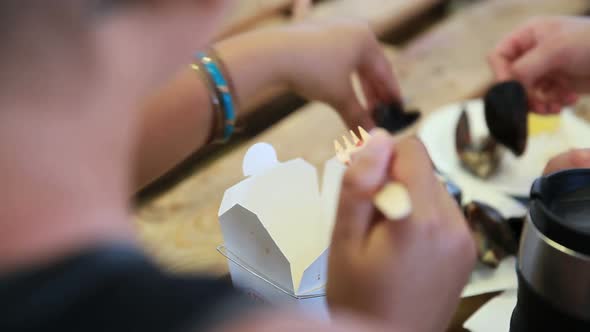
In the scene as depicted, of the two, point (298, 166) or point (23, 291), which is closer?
point (23, 291)

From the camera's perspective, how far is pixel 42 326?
21 centimetres

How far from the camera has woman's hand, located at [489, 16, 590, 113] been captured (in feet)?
2.34

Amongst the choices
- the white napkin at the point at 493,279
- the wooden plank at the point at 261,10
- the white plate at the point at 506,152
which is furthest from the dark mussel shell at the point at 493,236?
the wooden plank at the point at 261,10

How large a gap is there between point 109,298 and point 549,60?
25.4 inches

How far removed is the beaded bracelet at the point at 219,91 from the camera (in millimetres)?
597

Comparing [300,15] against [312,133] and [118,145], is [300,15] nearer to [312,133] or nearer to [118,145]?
[312,133]

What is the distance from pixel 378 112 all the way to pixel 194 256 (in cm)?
26

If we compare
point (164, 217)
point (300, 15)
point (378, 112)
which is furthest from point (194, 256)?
point (300, 15)

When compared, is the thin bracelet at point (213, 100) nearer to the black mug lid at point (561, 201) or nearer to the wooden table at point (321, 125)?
the wooden table at point (321, 125)

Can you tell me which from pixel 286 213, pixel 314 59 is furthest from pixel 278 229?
pixel 314 59

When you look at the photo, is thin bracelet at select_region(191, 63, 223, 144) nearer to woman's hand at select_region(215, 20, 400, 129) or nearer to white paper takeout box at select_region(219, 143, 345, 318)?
woman's hand at select_region(215, 20, 400, 129)

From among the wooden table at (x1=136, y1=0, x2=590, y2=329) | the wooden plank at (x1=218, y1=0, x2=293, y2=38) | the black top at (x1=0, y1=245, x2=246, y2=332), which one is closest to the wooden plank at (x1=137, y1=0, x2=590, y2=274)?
the wooden table at (x1=136, y1=0, x2=590, y2=329)

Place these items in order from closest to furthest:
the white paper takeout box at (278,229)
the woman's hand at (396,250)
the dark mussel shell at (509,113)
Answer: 1. the woman's hand at (396,250)
2. the white paper takeout box at (278,229)
3. the dark mussel shell at (509,113)

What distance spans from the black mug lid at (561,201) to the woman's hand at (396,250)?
7 cm
